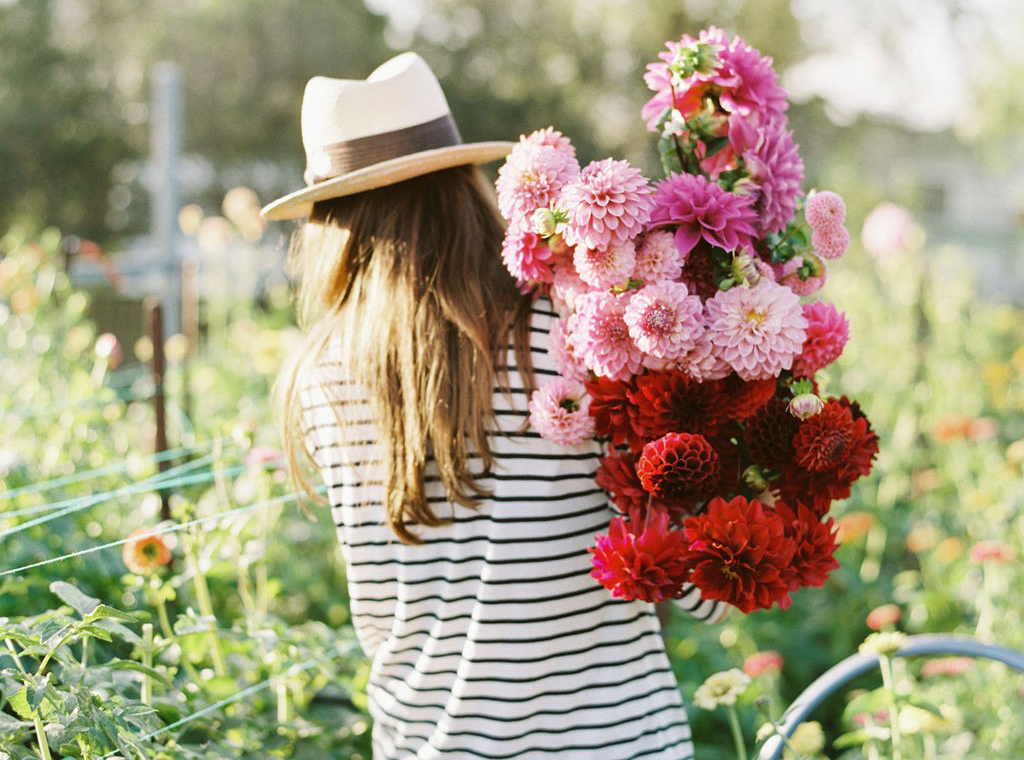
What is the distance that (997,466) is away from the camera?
9.74 ft

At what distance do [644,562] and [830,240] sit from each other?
417 mm

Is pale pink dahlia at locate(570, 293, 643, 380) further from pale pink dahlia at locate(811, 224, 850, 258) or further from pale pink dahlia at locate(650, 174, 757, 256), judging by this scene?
pale pink dahlia at locate(811, 224, 850, 258)

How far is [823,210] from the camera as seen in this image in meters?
1.10

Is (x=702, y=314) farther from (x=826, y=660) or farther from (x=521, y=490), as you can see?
(x=826, y=660)

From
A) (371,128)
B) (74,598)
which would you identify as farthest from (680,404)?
(74,598)

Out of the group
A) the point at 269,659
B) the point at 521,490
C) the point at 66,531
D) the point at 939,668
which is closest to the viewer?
the point at 521,490

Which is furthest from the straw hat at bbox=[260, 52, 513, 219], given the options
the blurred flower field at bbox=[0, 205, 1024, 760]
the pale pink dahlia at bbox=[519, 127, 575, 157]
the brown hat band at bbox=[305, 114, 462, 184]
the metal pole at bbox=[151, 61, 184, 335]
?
the metal pole at bbox=[151, 61, 184, 335]

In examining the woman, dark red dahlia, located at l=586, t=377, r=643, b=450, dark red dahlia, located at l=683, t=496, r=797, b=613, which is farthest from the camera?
the woman

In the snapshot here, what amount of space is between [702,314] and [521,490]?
297mm

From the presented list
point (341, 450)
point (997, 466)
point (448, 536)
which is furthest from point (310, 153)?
point (997, 466)

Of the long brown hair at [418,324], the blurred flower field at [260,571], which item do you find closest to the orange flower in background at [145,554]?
the blurred flower field at [260,571]

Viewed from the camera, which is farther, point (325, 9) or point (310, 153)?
point (325, 9)

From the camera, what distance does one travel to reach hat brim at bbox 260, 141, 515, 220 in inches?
47.9

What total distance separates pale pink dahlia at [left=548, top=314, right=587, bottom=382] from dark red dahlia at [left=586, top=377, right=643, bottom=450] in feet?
0.08
